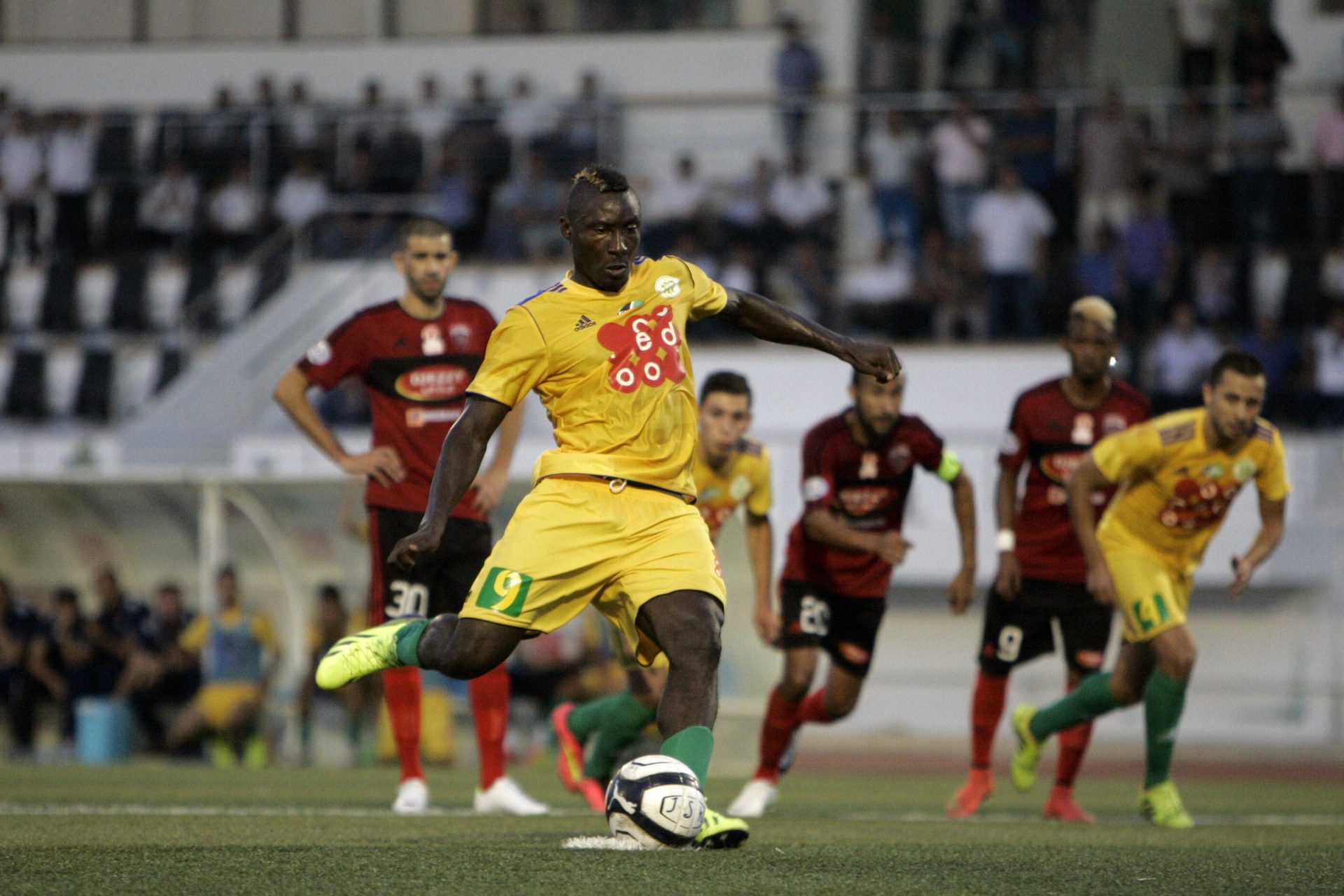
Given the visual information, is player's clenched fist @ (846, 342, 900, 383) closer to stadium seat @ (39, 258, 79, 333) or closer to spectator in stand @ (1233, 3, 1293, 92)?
spectator in stand @ (1233, 3, 1293, 92)

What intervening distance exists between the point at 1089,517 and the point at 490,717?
278cm

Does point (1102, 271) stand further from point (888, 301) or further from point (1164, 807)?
point (1164, 807)

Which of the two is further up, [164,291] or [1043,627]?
[164,291]

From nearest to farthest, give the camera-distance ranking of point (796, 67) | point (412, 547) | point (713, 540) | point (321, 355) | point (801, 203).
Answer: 1. point (412, 547)
2. point (321, 355)
3. point (713, 540)
4. point (801, 203)
5. point (796, 67)

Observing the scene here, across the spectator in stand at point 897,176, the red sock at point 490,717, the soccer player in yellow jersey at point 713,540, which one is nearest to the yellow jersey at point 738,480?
the soccer player in yellow jersey at point 713,540

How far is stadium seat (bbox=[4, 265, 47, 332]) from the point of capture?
20.0 meters

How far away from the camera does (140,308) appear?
19594 millimetres

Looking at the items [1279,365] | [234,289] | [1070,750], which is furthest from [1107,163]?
[1070,750]

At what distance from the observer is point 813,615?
886cm

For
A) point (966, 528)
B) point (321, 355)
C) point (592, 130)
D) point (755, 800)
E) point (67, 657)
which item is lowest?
point (67, 657)

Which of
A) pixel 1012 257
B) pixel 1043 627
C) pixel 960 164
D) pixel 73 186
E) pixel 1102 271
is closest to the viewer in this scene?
pixel 1043 627

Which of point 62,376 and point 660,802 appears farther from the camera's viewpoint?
point 62,376

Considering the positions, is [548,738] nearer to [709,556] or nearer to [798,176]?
[798,176]

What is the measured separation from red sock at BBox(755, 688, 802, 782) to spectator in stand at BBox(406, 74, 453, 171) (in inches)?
446
